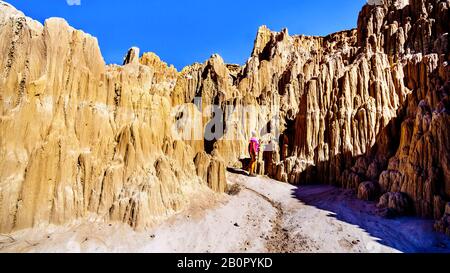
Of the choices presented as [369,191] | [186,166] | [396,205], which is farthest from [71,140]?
[396,205]

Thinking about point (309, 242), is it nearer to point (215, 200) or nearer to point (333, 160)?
point (215, 200)

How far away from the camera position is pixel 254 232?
21516 mm

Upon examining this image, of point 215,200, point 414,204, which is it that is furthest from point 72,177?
point 414,204

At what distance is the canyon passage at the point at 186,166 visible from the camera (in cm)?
1889

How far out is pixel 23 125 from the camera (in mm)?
19188

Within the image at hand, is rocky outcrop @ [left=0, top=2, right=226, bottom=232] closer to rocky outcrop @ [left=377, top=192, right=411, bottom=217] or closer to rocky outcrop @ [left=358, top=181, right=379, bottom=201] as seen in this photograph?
rocky outcrop @ [left=358, top=181, right=379, bottom=201]

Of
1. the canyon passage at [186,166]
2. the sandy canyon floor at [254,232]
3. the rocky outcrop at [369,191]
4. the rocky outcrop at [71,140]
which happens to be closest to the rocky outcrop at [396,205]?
the canyon passage at [186,166]

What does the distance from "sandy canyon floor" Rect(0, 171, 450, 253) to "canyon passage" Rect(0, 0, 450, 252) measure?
3.9 inches

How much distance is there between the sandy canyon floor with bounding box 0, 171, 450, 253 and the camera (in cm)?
1794

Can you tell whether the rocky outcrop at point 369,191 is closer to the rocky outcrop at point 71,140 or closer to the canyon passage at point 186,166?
the canyon passage at point 186,166

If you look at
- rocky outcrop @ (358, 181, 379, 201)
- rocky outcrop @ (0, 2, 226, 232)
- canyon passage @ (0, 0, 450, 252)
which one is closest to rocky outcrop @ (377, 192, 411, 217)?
canyon passage @ (0, 0, 450, 252)

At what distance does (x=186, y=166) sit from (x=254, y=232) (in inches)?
308

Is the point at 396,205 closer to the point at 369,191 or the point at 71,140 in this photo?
the point at 369,191

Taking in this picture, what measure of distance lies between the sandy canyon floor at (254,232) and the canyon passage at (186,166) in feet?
0.32
